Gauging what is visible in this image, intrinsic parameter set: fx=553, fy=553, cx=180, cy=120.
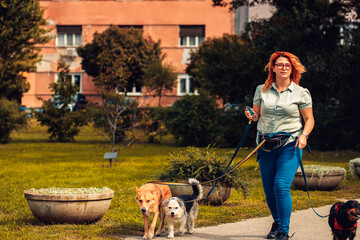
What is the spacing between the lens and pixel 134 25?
2009 inches

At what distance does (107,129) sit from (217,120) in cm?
471

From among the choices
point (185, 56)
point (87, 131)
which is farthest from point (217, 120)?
point (185, 56)

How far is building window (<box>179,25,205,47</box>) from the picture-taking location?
2008 inches

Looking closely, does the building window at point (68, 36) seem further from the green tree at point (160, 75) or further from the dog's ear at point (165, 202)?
the dog's ear at point (165, 202)

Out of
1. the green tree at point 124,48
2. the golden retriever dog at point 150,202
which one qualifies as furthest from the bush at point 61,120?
the golden retriever dog at point 150,202

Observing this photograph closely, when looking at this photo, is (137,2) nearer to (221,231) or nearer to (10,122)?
(10,122)

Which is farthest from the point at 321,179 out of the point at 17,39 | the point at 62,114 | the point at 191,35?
the point at 191,35

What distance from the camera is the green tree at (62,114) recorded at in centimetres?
2516

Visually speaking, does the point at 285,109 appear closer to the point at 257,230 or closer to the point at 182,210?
the point at 182,210

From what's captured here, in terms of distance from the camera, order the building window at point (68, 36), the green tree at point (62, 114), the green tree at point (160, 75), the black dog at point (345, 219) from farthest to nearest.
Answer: the building window at point (68, 36) < the green tree at point (160, 75) < the green tree at point (62, 114) < the black dog at point (345, 219)

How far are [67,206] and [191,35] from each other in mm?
45246

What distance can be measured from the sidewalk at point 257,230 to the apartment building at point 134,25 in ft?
141

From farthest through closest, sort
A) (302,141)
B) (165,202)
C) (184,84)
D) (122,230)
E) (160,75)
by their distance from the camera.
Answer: (184,84) < (160,75) < (122,230) < (165,202) < (302,141)

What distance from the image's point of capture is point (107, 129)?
23.5 m
